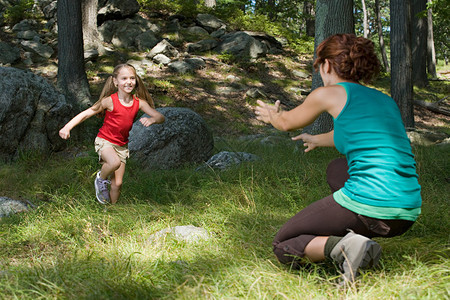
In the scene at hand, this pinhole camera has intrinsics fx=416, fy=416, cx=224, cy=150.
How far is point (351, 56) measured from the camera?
2764mm

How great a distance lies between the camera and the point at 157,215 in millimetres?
4414

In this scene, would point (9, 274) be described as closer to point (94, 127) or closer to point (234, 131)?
point (94, 127)

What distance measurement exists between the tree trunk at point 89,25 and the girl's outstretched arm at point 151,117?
31.4ft

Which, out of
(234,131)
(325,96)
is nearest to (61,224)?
(325,96)

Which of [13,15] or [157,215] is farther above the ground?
[13,15]

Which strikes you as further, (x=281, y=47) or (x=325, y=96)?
(x=281, y=47)

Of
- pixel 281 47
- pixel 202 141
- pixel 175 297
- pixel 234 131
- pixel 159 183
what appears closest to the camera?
pixel 175 297

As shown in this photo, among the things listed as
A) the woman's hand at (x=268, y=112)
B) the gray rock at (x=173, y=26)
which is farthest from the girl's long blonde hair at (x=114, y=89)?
the gray rock at (x=173, y=26)

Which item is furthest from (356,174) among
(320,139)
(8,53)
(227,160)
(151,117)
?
(8,53)

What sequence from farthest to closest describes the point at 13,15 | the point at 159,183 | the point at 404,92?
the point at 13,15 → the point at 404,92 → the point at 159,183

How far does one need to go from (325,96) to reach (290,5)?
18752 mm

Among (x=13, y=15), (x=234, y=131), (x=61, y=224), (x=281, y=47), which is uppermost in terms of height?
(x=13, y=15)

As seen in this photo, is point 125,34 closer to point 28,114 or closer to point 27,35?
point 27,35

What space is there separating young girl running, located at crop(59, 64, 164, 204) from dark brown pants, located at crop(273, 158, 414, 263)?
2370mm
